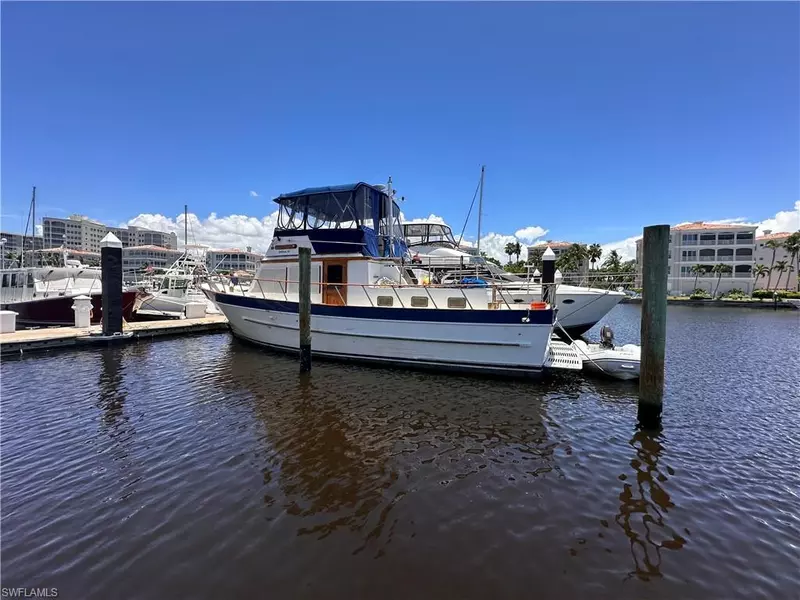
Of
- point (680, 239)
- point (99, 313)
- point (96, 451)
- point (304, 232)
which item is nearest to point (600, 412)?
point (96, 451)

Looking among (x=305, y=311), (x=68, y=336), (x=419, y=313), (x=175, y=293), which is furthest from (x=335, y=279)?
(x=175, y=293)

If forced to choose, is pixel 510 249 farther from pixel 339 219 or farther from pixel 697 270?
pixel 339 219

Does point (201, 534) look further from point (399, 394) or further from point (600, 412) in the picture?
point (600, 412)

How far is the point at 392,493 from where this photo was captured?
16.3ft

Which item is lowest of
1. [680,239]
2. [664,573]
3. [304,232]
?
[664,573]

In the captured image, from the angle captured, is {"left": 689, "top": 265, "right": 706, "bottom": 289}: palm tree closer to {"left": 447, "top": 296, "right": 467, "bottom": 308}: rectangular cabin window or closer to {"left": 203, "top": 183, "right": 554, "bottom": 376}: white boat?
{"left": 203, "top": 183, "right": 554, "bottom": 376}: white boat

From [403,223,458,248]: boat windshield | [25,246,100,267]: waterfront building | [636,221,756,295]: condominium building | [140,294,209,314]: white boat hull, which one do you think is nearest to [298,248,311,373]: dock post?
[403,223,458,248]: boat windshield

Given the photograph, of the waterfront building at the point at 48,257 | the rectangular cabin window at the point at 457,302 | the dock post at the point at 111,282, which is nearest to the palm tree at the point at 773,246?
the rectangular cabin window at the point at 457,302

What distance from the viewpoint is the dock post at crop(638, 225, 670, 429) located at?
691cm

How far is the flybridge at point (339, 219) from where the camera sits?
1278 cm

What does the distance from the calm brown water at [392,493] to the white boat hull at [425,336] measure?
1.34 metres

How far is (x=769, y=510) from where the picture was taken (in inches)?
183

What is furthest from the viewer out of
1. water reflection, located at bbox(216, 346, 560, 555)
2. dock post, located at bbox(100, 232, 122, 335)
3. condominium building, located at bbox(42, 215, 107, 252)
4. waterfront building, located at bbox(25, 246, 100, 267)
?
condominium building, located at bbox(42, 215, 107, 252)

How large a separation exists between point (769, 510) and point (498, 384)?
19.1 feet
